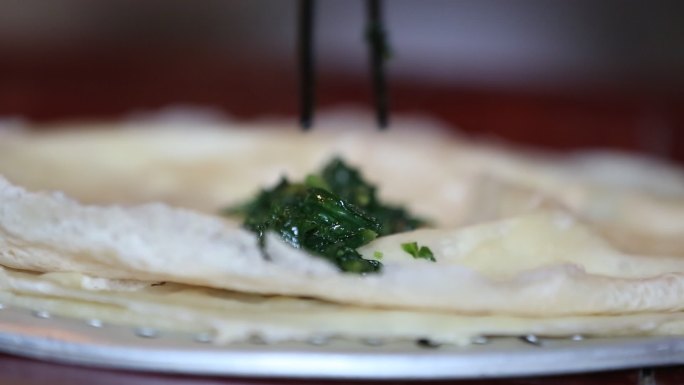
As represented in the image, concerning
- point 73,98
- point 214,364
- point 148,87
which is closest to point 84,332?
point 214,364

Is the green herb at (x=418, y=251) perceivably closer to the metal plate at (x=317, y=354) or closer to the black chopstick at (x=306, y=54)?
the metal plate at (x=317, y=354)

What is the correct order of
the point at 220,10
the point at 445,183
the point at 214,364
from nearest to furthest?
the point at 214,364 → the point at 445,183 → the point at 220,10

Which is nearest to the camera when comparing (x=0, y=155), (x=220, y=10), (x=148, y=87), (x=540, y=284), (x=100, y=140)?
(x=540, y=284)

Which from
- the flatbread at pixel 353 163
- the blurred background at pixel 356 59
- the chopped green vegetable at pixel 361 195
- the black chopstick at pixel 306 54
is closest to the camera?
the chopped green vegetable at pixel 361 195

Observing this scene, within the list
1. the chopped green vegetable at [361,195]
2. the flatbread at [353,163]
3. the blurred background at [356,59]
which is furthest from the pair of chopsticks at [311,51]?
the blurred background at [356,59]

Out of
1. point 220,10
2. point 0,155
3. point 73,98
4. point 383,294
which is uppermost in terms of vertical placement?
point 220,10

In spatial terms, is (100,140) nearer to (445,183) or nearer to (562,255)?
(445,183)

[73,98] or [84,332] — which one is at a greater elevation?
[73,98]
